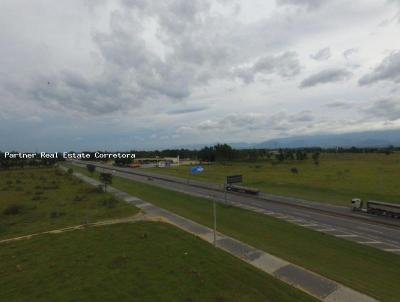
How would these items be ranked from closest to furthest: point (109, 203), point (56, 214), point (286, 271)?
point (286, 271), point (56, 214), point (109, 203)

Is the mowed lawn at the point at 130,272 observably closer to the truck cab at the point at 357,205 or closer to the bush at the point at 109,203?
the bush at the point at 109,203

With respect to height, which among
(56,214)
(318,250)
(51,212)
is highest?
(56,214)

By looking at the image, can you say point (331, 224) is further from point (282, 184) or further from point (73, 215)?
point (282, 184)

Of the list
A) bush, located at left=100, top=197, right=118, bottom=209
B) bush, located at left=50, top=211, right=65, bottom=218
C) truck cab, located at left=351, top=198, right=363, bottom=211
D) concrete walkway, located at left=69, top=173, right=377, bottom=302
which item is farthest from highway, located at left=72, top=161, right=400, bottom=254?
bush, located at left=50, top=211, right=65, bottom=218

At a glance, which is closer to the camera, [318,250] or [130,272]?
[130,272]

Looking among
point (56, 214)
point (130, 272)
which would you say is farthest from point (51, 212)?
point (130, 272)

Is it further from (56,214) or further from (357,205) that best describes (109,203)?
(357,205)

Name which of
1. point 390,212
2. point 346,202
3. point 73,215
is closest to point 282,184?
point 346,202
